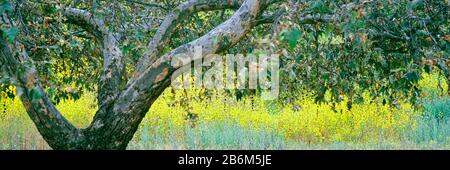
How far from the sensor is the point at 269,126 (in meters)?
9.80

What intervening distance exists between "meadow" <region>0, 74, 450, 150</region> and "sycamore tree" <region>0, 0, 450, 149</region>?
232 centimetres

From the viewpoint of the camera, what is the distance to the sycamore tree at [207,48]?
469 cm

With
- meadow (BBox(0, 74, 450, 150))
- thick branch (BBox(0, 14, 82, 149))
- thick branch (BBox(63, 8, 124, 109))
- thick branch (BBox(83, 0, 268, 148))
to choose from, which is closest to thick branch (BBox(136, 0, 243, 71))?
thick branch (BBox(63, 8, 124, 109))

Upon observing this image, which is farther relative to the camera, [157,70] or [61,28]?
[61,28]

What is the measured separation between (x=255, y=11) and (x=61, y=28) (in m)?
1.75

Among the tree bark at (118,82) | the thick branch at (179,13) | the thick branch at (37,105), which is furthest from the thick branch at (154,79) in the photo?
the thick branch at (179,13)

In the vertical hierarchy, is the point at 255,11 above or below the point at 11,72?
above

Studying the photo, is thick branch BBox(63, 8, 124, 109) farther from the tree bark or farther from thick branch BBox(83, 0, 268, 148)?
thick branch BBox(83, 0, 268, 148)

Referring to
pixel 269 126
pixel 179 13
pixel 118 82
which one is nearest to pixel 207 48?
pixel 179 13

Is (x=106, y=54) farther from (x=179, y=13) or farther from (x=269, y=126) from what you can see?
(x=269, y=126)

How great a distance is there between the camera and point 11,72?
4.58m
